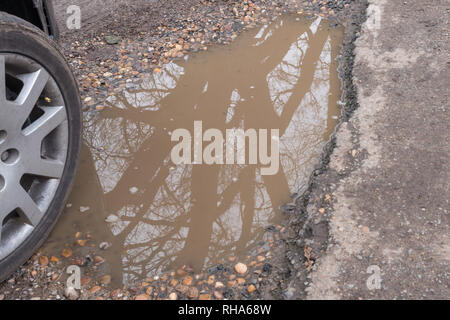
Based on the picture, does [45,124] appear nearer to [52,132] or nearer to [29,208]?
[52,132]

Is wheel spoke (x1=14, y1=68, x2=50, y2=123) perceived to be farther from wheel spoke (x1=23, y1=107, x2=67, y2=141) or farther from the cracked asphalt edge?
the cracked asphalt edge

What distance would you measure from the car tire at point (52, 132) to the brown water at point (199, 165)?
0.90 ft

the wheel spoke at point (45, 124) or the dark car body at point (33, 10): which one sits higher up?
the dark car body at point (33, 10)

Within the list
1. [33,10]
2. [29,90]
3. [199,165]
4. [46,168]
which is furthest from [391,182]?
[33,10]

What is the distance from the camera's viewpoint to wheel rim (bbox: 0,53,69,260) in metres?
2.59

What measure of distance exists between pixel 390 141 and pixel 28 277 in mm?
2805

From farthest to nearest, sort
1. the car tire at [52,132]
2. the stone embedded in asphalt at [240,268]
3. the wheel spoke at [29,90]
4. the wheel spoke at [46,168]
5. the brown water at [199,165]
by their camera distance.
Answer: the brown water at [199,165] → the stone embedded in asphalt at [240,268] → the wheel spoke at [46,168] → the wheel spoke at [29,90] → the car tire at [52,132]

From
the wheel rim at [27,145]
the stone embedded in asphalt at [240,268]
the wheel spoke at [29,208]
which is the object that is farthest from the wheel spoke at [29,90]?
the stone embedded in asphalt at [240,268]

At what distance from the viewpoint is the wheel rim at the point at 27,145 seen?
259 cm

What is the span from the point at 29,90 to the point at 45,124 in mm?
232

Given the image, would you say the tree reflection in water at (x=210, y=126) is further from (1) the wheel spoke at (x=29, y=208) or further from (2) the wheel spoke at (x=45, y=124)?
(2) the wheel spoke at (x=45, y=124)

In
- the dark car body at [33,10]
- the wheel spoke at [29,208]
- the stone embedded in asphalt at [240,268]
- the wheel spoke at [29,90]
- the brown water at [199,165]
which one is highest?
the dark car body at [33,10]

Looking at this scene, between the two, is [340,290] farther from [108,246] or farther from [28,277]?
[28,277]

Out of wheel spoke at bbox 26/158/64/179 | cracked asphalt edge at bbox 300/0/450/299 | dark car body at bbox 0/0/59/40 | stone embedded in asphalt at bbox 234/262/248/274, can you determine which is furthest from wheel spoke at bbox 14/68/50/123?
cracked asphalt edge at bbox 300/0/450/299
